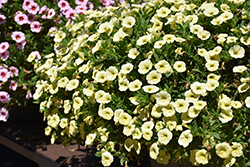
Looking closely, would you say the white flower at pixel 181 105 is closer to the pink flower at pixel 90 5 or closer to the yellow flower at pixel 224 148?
the yellow flower at pixel 224 148

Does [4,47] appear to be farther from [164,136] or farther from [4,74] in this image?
[164,136]

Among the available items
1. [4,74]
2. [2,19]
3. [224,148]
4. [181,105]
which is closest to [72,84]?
[181,105]

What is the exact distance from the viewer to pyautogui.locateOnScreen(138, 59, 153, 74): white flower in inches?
80.0

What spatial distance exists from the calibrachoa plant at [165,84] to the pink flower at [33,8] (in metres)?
1.40

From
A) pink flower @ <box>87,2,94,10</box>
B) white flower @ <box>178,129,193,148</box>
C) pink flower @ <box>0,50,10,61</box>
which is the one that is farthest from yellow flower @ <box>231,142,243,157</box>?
pink flower @ <box>0,50,10,61</box>

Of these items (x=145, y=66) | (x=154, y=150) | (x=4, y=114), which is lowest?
(x=4, y=114)

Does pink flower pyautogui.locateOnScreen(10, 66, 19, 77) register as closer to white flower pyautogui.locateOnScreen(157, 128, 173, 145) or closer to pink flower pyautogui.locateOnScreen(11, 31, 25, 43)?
pink flower pyautogui.locateOnScreen(11, 31, 25, 43)

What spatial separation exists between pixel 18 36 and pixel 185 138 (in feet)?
8.72

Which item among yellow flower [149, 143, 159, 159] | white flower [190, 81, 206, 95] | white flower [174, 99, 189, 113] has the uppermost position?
white flower [190, 81, 206, 95]

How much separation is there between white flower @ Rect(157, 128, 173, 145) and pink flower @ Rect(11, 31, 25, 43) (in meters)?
2.44

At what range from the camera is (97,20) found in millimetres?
2650

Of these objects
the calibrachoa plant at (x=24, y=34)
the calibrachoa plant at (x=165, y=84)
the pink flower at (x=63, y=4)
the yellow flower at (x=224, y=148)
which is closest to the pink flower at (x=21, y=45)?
the calibrachoa plant at (x=24, y=34)

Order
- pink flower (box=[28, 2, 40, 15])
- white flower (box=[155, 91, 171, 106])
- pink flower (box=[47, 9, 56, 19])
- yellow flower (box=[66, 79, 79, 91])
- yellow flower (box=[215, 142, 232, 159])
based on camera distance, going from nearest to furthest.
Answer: yellow flower (box=[215, 142, 232, 159]), white flower (box=[155, 91, 171, 106]), yellow flower (box=[66, 79, 79, 91]), pink flower (box=[47, 9, 56, 19]), pink flower (box=[28, 2, 40, 15])

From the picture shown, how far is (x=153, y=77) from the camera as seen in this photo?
202cm
